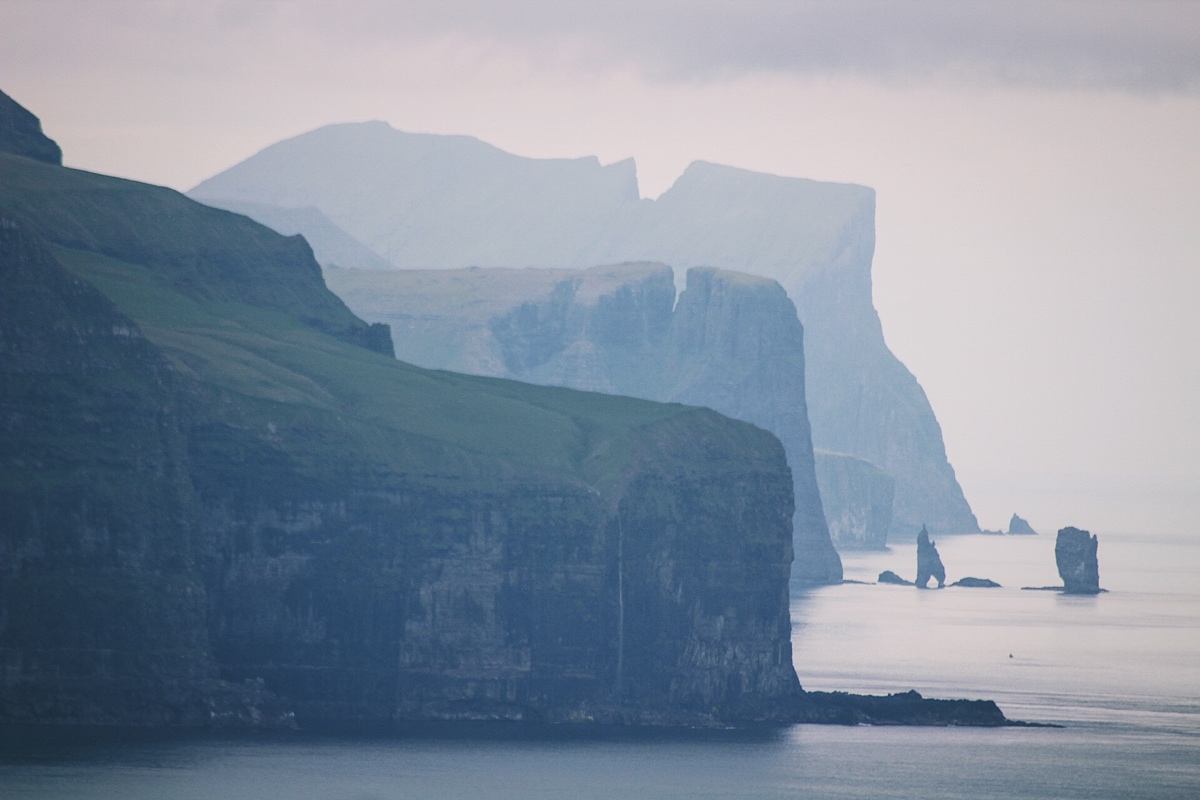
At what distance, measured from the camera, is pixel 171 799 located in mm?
199750

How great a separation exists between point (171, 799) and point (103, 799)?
4873 millimetres

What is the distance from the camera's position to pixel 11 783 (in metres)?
199

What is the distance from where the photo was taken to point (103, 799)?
7766 inches

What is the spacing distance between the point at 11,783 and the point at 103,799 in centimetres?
693

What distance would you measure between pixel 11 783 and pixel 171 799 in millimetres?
10786
